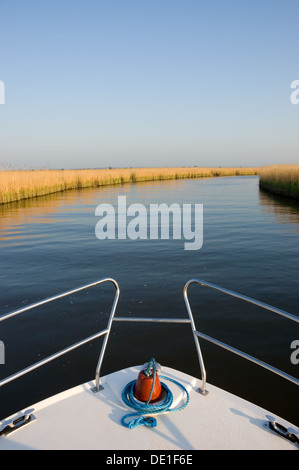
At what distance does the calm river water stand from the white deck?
1.58 meters

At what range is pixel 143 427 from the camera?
255cm

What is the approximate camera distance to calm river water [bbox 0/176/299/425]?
4.60 metres

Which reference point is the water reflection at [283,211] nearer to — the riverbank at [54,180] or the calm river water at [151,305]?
the calm river water at [151,305]

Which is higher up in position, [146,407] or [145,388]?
[145,388]

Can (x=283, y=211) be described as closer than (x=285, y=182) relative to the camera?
Yes

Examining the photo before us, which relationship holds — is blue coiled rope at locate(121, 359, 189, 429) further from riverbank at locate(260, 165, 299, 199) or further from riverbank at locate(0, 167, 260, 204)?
riverbank at locate(260, 165, 299, 199)

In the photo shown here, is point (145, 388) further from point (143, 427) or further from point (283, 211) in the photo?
point (283, 211)

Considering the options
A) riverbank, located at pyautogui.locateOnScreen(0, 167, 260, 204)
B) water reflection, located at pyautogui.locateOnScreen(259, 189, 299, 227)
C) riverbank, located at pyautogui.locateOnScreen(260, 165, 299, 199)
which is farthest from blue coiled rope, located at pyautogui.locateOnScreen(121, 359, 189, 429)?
riverbank, located at pyautogui.locateOnScreen(260, 165, 299, 199)

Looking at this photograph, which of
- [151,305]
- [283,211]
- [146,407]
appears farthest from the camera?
[283,211]

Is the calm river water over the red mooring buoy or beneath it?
beneath

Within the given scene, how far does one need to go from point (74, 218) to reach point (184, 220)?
5.98 m

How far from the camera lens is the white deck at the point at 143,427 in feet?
7.85

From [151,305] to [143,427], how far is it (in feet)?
13.8

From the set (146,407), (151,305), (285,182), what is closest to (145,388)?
(146,407)
